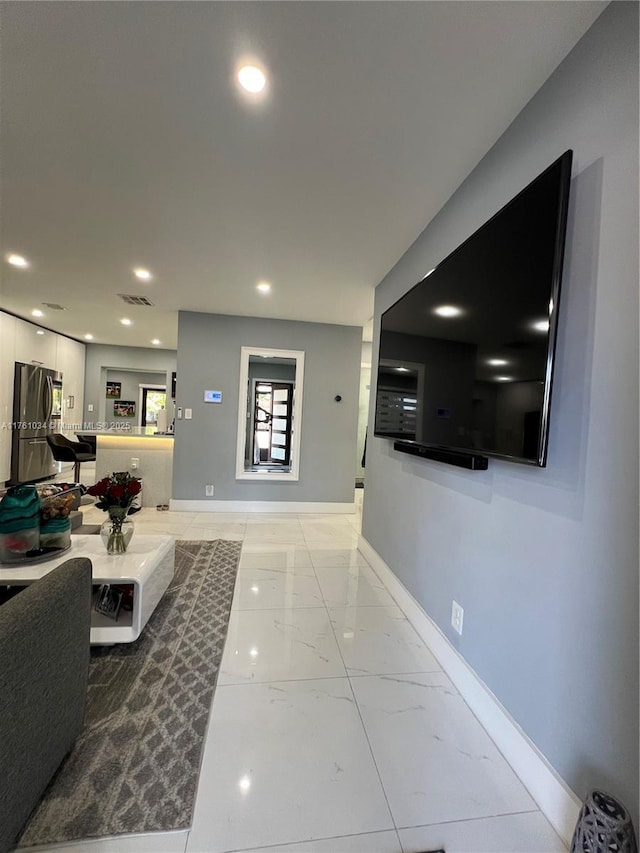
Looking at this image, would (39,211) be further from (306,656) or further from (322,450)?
(322,450)

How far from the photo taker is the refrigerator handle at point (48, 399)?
5.87 metres

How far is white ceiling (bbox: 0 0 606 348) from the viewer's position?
118 centimetres

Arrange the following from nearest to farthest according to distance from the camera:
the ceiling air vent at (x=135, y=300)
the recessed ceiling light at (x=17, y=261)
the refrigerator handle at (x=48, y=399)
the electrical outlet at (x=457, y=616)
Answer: the electrical outlet at (x=457, y=616) → the recessed ceiling light at (x=17, y=261) → the ceiling air vent at (x=135, y=300) → the refrigerator handle at (x=48, y=399)

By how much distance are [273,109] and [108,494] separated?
2.13 m

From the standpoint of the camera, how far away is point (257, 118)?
157 cm

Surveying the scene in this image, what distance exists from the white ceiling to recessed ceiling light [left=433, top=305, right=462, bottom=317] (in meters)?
0.69

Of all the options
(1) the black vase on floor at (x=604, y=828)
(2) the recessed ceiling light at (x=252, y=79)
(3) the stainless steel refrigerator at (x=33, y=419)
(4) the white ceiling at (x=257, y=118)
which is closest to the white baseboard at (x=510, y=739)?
(1) the black vase on floor at (x=604, y=828)

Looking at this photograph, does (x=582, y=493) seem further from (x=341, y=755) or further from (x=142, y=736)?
(x=142, y=736)

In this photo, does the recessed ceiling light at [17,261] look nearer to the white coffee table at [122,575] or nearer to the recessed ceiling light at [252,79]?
the white coffee table at [122,575]

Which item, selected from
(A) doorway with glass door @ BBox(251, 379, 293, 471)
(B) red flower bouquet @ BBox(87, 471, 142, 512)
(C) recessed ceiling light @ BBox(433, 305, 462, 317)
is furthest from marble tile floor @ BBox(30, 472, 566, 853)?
(A) doorway with glass door @ BBox(251, 379, 293, 471)

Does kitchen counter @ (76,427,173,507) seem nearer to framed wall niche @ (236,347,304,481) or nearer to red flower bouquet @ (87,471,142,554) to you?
framed wall niche @ (236,347,304,481)

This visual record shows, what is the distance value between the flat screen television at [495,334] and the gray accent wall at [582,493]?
7 cm

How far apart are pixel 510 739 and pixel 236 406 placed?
13.5ft

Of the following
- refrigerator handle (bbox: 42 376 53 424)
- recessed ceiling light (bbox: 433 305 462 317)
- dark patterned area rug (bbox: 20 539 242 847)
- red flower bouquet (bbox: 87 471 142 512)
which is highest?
recessed ceiling light (bbox: 433 305 462 317)
